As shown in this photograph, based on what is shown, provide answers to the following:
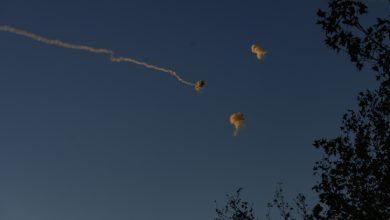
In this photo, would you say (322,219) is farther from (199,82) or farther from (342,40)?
(199,82)

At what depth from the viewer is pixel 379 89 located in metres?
22.7

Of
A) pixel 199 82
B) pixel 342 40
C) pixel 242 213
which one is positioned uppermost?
pixel 199 82

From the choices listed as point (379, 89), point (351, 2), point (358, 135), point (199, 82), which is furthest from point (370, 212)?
point (199, 82)

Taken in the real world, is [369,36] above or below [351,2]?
below

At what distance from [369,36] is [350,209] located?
35.9 feet

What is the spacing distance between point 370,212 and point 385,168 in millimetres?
2736

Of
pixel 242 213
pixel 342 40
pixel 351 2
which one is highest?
pixel 242 213

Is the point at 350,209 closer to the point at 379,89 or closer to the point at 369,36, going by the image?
the point at 379,89

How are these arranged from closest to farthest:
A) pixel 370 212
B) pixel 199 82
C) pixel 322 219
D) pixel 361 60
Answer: pixel 361 60, pixel 370 212, pixel 322 219, pixel 199 82

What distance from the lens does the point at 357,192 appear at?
26.5 m

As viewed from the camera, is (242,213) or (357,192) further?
(242,213)

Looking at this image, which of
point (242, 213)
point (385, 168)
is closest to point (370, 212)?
point (385, 168)

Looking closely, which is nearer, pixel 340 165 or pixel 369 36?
pixel 369 36

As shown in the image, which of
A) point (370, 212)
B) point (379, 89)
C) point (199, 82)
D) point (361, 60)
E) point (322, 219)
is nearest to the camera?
point (361, 60)
